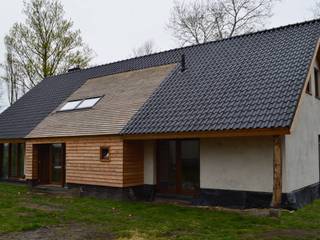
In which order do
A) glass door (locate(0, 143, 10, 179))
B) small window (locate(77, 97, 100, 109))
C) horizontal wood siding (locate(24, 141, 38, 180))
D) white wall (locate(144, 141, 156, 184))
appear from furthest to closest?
glass door (locate(0, 143, 10, 179)), horizontal wood siding (locate(24, 141, 38, 180)), small window (locate(77, 97, 100, 109)), white wall (locate(144, 141, 156, 184))

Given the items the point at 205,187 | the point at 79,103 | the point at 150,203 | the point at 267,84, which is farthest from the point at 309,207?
the point at 79,103

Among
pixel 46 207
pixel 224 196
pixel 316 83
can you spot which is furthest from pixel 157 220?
pixel 316 83

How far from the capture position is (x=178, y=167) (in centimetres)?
1199

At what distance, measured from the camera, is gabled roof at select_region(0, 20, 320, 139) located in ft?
32.8

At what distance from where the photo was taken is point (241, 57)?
1298cm

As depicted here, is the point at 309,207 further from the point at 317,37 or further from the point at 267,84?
the point at 317,37

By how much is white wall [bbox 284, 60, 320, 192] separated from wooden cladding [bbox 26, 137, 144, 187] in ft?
15.9

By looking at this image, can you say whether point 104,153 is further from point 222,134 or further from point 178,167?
point 222,134

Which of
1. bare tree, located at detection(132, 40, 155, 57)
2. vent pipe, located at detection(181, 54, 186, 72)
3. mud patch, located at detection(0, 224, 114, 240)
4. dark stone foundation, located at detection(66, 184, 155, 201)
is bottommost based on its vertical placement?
mud patch, located at detection(0, 224, 114, 240)

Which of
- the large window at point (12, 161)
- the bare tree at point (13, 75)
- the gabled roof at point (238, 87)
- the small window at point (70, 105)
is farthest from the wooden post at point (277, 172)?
the bare tree at point (13, 75)

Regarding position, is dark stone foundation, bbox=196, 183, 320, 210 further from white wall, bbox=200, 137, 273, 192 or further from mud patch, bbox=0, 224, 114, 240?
mud patch, bbox=0, 224, 114, 240

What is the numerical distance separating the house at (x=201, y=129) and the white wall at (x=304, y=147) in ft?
0.10

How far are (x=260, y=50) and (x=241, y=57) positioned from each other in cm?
66

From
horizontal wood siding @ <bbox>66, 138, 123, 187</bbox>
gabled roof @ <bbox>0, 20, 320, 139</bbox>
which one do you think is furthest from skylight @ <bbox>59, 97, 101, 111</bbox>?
horizontal wood siding @ <bbox>66, 138, 123, 187</bbox>
